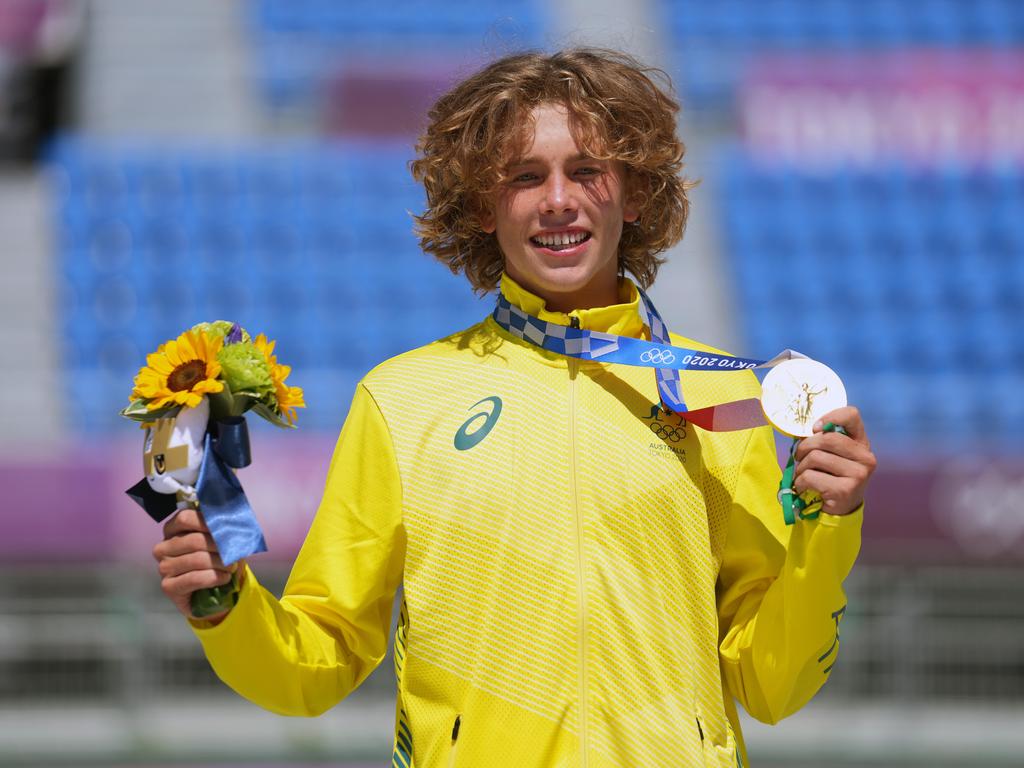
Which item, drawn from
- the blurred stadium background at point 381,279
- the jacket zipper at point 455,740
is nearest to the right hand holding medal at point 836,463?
the jacket zipper at point 455,740

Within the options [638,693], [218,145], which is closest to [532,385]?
[638,693]

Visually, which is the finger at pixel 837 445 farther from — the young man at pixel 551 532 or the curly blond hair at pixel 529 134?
the curly blond hair at pixel 529 134

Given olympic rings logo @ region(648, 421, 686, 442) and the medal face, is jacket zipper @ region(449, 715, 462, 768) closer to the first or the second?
olympic rings logo @ region(648, 421, 686, 442)

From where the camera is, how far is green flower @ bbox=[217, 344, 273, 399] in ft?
7.43

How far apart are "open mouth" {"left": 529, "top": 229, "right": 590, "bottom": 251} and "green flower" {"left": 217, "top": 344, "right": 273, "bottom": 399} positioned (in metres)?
0.52

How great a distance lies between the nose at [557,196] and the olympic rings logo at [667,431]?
1.26 ft

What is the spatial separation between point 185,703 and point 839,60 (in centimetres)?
777

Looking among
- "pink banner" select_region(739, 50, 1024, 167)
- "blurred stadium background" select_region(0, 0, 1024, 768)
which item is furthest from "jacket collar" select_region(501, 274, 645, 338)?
"pink banner" select_region(739, 50, 1024, 167)

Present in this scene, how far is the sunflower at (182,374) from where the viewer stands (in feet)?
7.24

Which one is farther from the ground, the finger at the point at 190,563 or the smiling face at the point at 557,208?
the smiling face at the point at 557,208

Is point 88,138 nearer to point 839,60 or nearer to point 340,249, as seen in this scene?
point 340,249

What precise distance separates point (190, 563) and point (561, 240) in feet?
2.66

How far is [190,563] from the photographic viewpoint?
2162mm

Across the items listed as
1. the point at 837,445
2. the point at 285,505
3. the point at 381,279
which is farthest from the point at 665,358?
the point at 381,279
